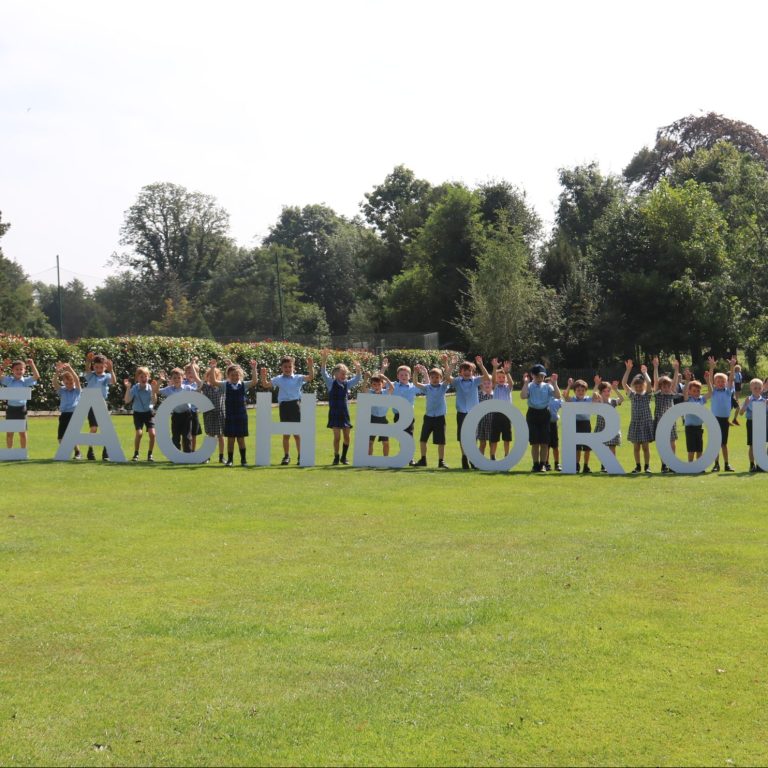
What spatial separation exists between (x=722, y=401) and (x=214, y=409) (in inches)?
373

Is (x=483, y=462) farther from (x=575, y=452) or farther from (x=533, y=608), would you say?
(x=533, y=608)

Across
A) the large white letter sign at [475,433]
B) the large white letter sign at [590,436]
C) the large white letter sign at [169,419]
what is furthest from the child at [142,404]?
the large white letter sign at [590,436]

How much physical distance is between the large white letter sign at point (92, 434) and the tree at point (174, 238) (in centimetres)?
7088

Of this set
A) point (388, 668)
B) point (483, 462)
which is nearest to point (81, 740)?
point (388, 668)

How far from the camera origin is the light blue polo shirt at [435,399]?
18.9 meters

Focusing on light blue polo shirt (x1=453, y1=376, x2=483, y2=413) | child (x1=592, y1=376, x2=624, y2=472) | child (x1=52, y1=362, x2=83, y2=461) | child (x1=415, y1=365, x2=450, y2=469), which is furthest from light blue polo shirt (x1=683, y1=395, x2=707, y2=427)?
child (x1=52, y1=362, x2=83, y2=461)

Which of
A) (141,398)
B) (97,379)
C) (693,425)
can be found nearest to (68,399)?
(97,379)

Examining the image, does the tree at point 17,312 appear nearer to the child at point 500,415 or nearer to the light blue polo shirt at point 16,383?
the light blue polo shirt at point 16,383

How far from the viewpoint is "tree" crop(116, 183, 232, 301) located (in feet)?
295

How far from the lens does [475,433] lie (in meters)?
18.0

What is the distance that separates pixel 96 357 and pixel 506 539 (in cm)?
1107

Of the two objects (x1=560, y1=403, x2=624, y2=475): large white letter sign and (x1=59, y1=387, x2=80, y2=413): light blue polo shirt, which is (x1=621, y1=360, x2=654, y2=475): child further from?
(x1=59, y1=387, x2=80, y2=413): light blue polo shirt

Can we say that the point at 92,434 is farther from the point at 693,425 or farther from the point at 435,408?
the point at 693,425

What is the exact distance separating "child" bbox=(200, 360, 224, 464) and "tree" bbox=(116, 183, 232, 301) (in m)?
70.8
